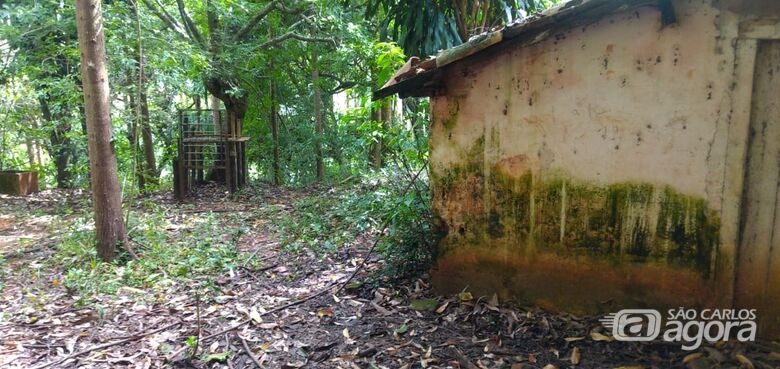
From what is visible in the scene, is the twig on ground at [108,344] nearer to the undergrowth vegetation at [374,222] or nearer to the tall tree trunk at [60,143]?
the undergrowth vegetation at [374,222]

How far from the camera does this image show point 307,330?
3.94 meters

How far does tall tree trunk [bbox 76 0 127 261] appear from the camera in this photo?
5.10 m

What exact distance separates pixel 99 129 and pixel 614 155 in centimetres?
520

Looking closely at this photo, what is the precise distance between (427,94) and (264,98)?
1021 centimetres

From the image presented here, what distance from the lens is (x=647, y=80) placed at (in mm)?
3291

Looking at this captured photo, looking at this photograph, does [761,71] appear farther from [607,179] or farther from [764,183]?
[607,179]

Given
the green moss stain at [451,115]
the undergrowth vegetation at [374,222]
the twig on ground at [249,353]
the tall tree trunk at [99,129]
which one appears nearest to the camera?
the twig on ground at [249,353]

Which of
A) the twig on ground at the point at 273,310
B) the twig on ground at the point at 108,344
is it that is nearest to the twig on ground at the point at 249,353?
the twig on ground at the point at 273,310

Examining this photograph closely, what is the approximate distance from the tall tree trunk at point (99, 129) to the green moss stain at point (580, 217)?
12.5 feet

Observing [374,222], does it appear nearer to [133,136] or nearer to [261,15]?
[261,15]

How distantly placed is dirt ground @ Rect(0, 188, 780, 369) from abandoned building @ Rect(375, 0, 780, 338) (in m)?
0.34

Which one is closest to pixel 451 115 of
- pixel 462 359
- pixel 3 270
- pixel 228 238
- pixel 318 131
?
pixel 462 359

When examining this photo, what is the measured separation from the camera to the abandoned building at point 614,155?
309cm

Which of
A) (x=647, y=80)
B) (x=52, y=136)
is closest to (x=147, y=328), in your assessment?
(x=647, y=80)
